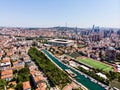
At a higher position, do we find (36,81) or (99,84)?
(36,81)

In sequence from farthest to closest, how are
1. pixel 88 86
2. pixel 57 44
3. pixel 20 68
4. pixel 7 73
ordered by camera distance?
1. pixel 57 44
2. pixel 20 68
3. pixel 7 73
4. pixel 88 86

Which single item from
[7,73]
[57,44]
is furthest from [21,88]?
[57,44]

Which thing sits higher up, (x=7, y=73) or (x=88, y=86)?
(x=7, y=73)

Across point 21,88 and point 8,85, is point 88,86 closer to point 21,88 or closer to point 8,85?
point 21,88

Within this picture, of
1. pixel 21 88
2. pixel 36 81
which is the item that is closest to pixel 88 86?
pixel 36 81

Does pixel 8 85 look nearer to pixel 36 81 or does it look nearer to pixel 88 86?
pixel 36 81

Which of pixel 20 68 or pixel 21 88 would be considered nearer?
pixel 21 88

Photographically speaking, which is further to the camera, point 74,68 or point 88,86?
point 74,68

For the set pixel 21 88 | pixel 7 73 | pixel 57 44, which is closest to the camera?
pixel 21 88

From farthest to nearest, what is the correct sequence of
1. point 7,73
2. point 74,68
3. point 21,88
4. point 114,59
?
point 114,59 < point 74,68 < point 7,73 < point 21,88
